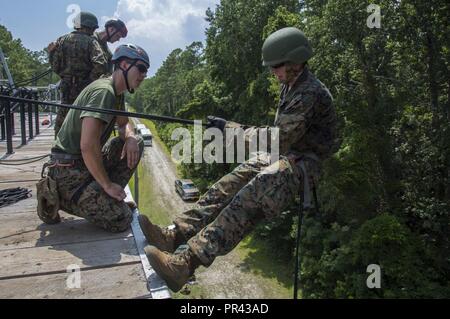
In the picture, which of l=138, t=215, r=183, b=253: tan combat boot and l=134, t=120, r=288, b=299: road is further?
l=134, t=120, r=288, b=299: road

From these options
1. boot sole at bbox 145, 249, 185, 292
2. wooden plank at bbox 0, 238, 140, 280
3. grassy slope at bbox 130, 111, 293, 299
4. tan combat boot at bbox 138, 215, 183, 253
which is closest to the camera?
boot sole at bbox 145, 249, 185, 292

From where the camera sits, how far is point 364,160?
15.4 meters

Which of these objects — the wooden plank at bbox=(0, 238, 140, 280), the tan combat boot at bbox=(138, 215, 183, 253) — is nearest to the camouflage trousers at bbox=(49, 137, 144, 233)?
the wooden plank at bbox=(0, 238, 140, 280)

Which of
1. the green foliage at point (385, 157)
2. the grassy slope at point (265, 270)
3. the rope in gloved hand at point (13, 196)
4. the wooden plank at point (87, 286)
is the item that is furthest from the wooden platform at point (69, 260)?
the grassy slope at point (265, 270)

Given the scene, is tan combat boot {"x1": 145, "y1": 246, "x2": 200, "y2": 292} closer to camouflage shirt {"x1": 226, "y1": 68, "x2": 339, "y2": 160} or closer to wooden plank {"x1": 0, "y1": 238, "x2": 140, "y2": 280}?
wooden plank {"x1": 0, "y1": 238, "x2": 140, "y2": 280}

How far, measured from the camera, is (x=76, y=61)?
607 cm

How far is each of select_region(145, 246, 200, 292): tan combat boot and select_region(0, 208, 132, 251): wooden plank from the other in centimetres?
91

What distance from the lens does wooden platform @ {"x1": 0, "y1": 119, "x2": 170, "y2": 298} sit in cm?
290

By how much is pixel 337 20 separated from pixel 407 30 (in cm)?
258

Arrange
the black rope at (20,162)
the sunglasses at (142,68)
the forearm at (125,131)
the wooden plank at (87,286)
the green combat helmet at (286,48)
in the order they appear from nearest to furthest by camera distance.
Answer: the wooden plank at (87,286), the green combat helmet at (286,48), the sunglasses at (142,68), the forearm at (125,131), the black rope at (20,162)

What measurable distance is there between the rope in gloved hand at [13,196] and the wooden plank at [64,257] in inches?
63.5

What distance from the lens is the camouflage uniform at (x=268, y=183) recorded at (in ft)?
10.7

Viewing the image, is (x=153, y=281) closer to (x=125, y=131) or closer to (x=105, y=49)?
(x=125, y=131)

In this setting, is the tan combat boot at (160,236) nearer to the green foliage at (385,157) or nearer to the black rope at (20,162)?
the black rope at (20,162)
